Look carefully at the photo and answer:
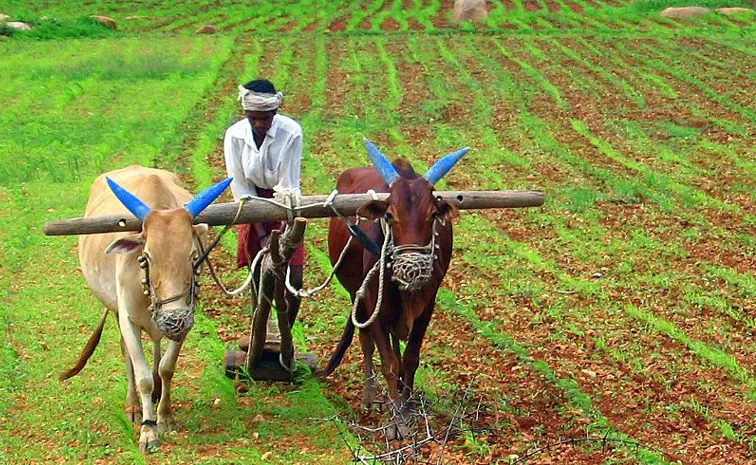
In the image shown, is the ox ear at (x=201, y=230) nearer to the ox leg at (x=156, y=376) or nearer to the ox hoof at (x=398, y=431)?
the ox leg at (x=156, y=376)

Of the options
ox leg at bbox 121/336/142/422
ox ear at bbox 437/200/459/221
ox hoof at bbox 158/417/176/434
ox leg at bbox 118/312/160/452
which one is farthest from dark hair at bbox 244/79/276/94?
ox hoof at bbox 158/417/176/434

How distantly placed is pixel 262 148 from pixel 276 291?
3.11 feet

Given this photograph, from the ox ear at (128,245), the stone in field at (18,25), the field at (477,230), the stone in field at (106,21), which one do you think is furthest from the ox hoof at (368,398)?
the stone in field at (106,21)

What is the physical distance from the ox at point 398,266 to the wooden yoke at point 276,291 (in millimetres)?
372

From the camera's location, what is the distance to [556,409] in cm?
718

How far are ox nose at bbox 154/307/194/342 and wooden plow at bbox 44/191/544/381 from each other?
2.07 feet

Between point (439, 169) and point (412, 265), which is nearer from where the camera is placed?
point (412, 265)

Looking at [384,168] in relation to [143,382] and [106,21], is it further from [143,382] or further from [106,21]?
[106,21]

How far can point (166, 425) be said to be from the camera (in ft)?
23.0

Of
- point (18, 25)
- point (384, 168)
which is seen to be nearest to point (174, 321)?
point (384, 168)

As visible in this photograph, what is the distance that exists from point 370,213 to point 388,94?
1348 cm

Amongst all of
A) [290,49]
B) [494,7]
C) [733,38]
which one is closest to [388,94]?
[290,49]

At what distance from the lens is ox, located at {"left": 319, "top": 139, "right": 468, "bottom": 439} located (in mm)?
6359

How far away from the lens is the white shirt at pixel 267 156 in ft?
24.6
